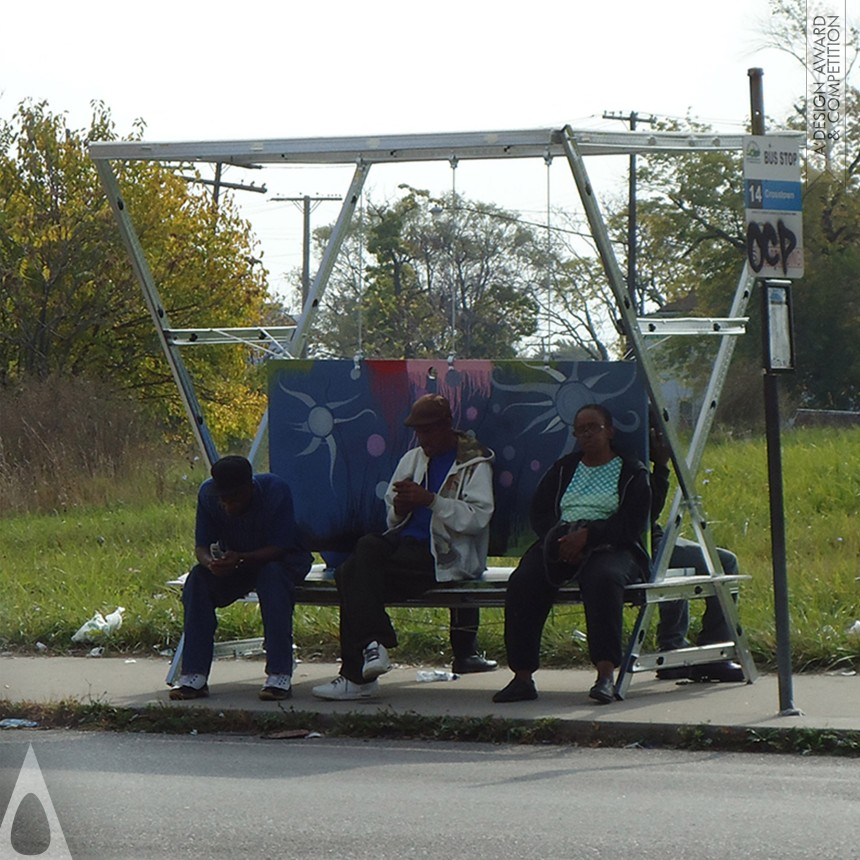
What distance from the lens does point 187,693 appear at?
344 inches

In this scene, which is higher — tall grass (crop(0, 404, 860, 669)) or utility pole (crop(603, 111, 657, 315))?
utility pole (crop(603, 111, 657, 315))

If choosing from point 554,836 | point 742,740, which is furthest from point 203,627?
point 554,836

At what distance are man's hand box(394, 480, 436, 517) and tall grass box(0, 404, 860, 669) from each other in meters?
1.52

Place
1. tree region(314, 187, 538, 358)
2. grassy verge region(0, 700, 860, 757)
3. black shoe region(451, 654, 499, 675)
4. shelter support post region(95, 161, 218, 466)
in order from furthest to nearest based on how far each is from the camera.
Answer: tree region(314, 187, 538, 358) → black shoe region(451, 654, 499, 675) → shelter support post region(95, 161, 218, 466) → grassy verge region(0, 700, 860, 757)

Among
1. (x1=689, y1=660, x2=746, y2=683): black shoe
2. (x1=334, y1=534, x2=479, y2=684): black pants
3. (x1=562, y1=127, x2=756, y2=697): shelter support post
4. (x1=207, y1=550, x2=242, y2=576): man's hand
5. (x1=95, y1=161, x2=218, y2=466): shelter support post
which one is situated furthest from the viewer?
(x1=95, y1=161, x2=218, y2=466): shelter support post

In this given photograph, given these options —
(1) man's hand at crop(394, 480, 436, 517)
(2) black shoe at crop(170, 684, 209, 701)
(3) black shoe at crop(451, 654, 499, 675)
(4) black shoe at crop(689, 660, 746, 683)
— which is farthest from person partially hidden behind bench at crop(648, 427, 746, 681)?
(2) black shoe at crop(170, 684, 209, 701)

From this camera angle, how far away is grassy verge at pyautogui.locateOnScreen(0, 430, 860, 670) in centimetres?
1019

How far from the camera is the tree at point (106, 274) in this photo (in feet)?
98.6

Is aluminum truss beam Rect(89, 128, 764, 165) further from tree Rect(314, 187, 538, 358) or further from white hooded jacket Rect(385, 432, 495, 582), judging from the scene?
white hooded jacket Rect(385, 432, 495, 582)

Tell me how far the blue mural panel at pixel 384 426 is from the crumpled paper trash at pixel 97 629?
1933 millimetres

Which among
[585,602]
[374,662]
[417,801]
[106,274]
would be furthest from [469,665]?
[106,274]

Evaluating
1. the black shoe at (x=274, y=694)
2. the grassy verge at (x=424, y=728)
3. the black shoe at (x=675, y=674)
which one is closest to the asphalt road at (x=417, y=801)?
the grassy verge at (x=424, y=728)

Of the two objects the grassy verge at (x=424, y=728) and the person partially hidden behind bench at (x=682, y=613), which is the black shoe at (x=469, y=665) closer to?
the person partially hidden behind bench at (x=682, y=613)

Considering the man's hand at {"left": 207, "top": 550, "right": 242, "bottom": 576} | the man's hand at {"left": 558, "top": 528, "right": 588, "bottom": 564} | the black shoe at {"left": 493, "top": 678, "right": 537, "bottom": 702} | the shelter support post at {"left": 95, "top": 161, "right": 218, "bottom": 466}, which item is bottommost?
the black shoe at {"left": 493, "top": 678, "right": 537, "bottom": 702}
